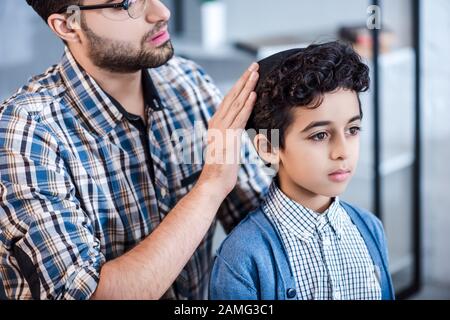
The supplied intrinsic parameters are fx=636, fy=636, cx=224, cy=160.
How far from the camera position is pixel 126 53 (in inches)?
40.0

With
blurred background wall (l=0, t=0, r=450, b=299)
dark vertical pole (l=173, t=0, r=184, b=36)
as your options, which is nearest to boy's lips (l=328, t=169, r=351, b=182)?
blurred background wall (l=0, t=0, r=450, b=299)

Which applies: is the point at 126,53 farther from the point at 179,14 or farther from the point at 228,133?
the point at 179,14

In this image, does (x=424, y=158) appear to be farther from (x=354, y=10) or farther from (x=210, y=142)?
(x=210, y=142)

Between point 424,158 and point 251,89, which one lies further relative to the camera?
point 424,158

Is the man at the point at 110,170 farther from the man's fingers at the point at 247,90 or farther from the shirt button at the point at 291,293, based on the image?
the shirt button at the point at 291,293

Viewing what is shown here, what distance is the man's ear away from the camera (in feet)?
3.25

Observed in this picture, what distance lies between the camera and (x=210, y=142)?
1.00 metres

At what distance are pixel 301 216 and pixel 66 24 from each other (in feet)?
Answer: 1.56

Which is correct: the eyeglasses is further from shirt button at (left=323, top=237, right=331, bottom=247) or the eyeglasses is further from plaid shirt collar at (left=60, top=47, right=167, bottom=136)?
shirt button at (left=323, top=237, right=331, bottom=247)

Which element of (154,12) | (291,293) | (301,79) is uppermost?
(154,12)

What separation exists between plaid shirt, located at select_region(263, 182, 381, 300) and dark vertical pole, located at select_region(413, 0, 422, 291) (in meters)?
1.25

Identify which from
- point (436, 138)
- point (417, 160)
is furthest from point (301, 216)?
point (436, 138)

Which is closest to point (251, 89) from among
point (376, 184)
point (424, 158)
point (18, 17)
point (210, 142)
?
point (210, 142)

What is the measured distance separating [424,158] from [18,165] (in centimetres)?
174
